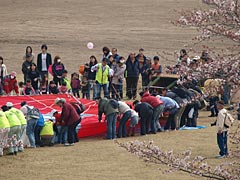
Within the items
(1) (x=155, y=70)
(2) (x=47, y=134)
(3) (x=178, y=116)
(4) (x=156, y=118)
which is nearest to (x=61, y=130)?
(2) (x=47, y=134)

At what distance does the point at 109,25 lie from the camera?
4912 cm

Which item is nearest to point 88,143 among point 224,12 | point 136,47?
point 224,12

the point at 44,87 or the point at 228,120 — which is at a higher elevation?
the point at 44,87

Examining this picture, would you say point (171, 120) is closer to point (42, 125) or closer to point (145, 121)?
point (145, 121)

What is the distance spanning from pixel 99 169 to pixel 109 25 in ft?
101

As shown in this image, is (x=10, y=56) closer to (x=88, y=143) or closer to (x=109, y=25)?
(x=109, y=25)

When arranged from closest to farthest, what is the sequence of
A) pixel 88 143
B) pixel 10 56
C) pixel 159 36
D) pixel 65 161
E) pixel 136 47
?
pixel 65 161, pixel 88 143, pixel 10 56, pixel 136 47, pixel 159 36

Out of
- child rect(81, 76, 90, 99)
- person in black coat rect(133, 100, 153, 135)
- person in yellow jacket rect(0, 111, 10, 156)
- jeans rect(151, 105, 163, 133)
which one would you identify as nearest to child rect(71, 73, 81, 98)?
child rect(81, 76, 90, 99)

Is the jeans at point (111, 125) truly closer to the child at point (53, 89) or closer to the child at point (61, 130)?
the child at point (61, 130)

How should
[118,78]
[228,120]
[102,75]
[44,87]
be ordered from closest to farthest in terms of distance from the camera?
[228,120] < [44,87] < [102,75] < [118,78]

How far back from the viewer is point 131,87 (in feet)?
97.7

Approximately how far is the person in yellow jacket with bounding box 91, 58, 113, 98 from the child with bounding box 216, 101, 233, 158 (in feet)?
28.1

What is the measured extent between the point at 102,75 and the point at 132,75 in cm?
191

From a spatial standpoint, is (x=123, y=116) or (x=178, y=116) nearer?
(x=123, y=116)
